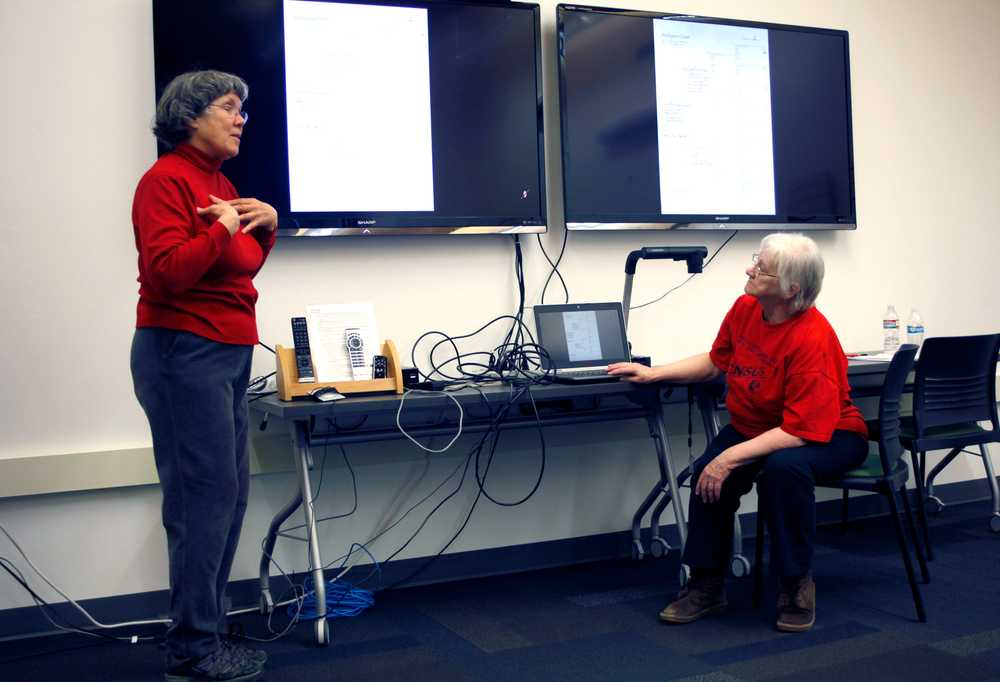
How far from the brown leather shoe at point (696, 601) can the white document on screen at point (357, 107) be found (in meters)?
1.43

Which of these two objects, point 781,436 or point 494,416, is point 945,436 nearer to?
point 781,436

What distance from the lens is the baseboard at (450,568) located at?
2.72 metres

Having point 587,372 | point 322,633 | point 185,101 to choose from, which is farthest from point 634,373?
point 185,101

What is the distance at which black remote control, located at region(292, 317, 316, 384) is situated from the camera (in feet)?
8.57

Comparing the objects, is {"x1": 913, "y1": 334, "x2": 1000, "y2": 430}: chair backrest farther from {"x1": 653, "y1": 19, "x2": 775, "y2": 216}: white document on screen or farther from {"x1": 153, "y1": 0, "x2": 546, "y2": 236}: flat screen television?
{"x1": 153, "y1": 0, "x2": 546, "y2": 236}: flat screen television

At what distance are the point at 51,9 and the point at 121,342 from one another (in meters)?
0.97

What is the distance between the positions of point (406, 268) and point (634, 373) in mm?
845

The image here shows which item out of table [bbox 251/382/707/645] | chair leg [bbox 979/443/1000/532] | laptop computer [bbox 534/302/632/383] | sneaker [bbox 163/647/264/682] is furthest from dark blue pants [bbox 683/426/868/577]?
chair leg [bbox 979/443/1000/532]

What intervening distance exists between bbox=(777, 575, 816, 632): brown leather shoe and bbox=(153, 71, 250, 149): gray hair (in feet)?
6.25

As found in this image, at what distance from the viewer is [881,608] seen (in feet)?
8.91

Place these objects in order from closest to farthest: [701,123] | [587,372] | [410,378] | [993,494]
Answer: [410,378]
[587,372]
[701,123]
[993,494]

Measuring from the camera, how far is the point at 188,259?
1954mm

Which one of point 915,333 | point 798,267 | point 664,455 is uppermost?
point 798,267

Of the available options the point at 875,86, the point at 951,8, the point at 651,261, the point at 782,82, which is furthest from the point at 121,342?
the point at 951,8
